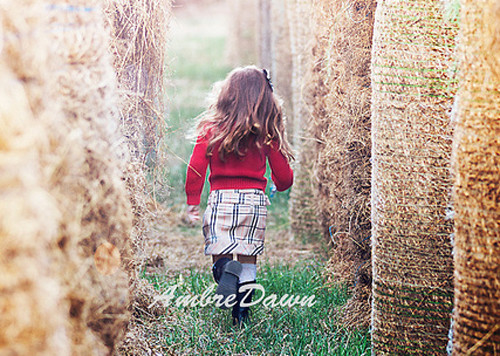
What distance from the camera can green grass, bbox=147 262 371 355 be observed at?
3059 millimetres

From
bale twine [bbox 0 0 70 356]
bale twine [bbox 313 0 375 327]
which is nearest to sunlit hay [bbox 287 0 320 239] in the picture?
bale twine [bbox 313 0 375 327]

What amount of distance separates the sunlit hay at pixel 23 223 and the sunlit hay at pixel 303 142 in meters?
3.26

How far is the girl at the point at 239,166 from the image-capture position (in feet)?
11.1

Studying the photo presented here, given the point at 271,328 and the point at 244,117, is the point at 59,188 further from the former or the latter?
the point at 271,328

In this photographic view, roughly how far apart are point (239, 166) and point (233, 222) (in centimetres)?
32

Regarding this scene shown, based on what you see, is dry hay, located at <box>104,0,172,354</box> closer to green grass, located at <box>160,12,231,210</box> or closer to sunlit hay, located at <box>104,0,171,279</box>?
sunlit hay, located at <box>104,0,171,279</box>

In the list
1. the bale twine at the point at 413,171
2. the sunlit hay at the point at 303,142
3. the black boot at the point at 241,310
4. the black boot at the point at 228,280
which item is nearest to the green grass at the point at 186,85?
the black boot at the point at 228,280

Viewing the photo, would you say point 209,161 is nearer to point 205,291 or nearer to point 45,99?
point 205,291

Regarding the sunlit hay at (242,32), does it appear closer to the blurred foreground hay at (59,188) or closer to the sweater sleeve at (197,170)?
the sweater sleeve at (197,170)

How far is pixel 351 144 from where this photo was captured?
11.6ft

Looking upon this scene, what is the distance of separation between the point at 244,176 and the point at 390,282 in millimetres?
1100

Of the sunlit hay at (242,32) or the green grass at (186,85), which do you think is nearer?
the green grass at (186,85)

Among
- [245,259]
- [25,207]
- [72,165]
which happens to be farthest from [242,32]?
[25,207]

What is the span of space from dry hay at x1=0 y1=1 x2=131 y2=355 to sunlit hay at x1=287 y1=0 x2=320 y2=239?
2.79m
